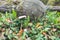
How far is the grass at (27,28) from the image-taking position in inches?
208

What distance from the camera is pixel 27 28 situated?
18.3ft

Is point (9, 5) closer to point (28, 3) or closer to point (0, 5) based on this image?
point (0, 5)

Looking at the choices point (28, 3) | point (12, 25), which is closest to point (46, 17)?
point (28, 3)

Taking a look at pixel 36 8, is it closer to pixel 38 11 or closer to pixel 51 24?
pixel 38 11

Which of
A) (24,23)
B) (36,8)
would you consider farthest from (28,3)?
(24,23)

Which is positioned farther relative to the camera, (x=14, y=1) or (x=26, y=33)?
(x=14, y=1)

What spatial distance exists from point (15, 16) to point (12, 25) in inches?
15.3

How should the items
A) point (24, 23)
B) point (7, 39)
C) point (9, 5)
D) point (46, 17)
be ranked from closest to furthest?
point (7, 39) < point (24, 23) < point (46, 17) < point (9, 5)

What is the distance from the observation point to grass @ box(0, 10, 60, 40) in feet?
17.3

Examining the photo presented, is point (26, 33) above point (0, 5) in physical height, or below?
below

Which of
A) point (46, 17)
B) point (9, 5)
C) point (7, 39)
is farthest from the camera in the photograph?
point (9, 5)

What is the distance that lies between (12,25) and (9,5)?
4.22 feet

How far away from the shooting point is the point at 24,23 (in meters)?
5.57

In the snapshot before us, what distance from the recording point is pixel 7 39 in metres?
5.22
